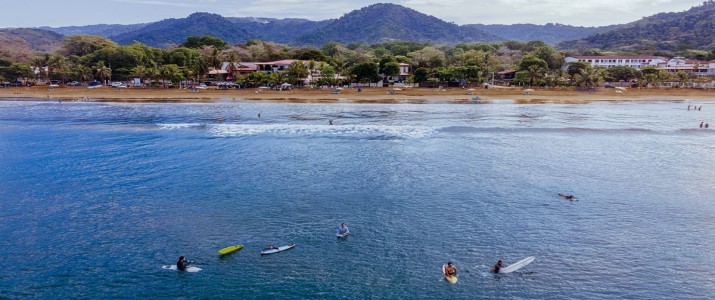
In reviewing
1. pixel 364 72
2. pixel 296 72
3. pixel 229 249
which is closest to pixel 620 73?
pixel 364 72

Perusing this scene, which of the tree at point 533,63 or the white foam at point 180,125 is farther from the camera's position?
the tree at point 533,63

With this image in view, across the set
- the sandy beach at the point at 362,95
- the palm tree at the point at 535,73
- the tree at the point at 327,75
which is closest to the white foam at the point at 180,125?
the sandy beach at the point at 362,95

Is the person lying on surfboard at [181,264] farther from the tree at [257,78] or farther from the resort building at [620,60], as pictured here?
the resort building at [620,60]

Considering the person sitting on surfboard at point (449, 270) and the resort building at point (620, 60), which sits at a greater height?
the resort building at point (620, 60)

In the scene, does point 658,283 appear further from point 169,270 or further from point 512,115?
point 512,115

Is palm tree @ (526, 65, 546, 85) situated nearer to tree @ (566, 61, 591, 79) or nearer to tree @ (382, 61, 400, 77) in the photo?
tree @ (566, 61, 591, 79)

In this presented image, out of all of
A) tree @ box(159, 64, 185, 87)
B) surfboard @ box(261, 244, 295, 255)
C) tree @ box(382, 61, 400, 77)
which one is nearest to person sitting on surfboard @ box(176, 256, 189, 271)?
surfboard @ box(261, 244, 295, 255)

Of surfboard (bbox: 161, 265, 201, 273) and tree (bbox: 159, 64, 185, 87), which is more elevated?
tree (bbox: 159, 64, 185, 87)

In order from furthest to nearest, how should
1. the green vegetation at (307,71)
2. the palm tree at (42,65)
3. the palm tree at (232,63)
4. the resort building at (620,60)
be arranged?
the resort building at (620,60)
the palm tree at (232,63)
the palm tree at (42,65)
the green vegetation at (307,71)
